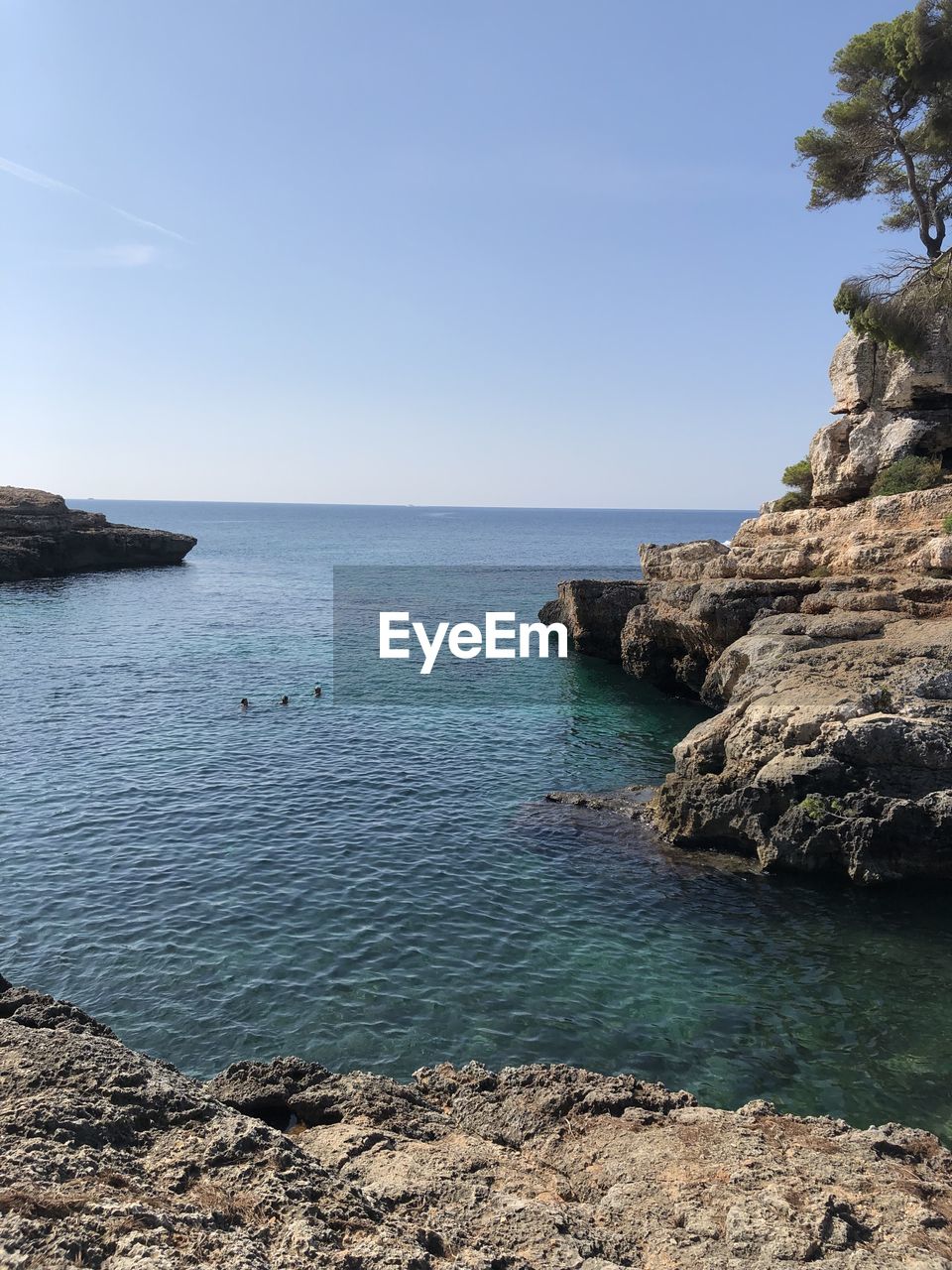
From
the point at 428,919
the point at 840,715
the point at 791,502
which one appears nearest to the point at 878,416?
the point at 791,502

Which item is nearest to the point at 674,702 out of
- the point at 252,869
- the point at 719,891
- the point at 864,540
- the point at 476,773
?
the point at 864,540

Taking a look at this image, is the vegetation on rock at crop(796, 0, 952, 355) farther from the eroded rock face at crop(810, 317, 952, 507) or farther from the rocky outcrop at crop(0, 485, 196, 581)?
the rocky outcrop at crop(0, 485, 196, 581)

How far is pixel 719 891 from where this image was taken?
2281 centimetres

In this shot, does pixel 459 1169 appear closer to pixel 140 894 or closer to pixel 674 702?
pixel 140 894

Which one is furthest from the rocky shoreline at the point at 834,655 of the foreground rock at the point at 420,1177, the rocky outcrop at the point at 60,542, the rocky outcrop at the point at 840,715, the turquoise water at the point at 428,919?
the rocky outcrop at the point at 60,542

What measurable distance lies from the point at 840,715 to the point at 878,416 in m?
26.0

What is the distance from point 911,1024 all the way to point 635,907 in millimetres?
6928

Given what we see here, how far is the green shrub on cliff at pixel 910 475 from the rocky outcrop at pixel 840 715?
174 cm

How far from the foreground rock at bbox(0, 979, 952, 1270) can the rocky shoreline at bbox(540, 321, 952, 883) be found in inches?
485

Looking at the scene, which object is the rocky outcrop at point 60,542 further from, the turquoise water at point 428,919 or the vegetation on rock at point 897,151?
the vegetation on rock at point 897,151

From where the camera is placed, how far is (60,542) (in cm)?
9938

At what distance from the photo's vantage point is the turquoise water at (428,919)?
52.3 feet

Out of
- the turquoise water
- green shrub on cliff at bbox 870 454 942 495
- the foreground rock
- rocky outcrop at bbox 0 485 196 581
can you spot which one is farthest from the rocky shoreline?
rocky outcrop at bbox 0 485 196 581

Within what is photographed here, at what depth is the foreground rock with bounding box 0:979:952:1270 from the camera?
759cm
